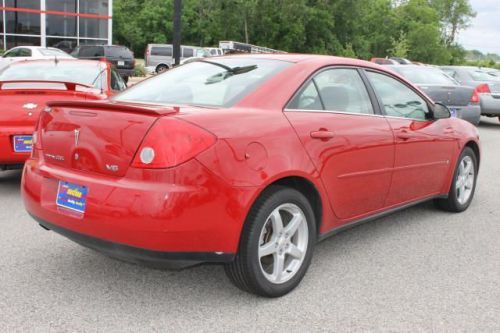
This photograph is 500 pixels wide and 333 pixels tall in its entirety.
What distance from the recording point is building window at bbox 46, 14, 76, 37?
3422 cm

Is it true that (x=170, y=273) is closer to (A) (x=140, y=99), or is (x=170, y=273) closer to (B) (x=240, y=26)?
(A) (x=140, y=99)

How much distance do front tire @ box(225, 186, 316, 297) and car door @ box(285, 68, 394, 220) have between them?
0.32 m

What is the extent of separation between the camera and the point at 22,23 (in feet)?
110

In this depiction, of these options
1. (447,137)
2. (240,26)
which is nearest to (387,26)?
(240,26)

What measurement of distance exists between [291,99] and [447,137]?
7.49 feet

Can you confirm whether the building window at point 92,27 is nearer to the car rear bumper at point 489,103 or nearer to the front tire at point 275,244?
the car rear bumper at point 489,103

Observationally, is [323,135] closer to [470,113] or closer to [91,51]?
[470,113]

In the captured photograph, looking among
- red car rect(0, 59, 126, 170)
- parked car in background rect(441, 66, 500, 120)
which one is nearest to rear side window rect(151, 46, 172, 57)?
parked car in background rect(441, 66, 500, 120)

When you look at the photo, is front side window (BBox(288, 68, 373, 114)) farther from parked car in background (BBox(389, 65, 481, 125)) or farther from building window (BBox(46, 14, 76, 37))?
building window (BBox(46, 14, 76, 37))

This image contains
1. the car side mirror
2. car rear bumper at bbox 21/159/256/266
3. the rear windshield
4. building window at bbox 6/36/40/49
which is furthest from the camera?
building window at bbox 6/36/40/49

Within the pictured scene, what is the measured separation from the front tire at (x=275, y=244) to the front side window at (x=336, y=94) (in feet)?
2.18

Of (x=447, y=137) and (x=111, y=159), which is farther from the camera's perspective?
(x=447, y=137)

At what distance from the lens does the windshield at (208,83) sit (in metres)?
3.68

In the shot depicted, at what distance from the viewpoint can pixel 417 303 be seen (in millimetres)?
3533
